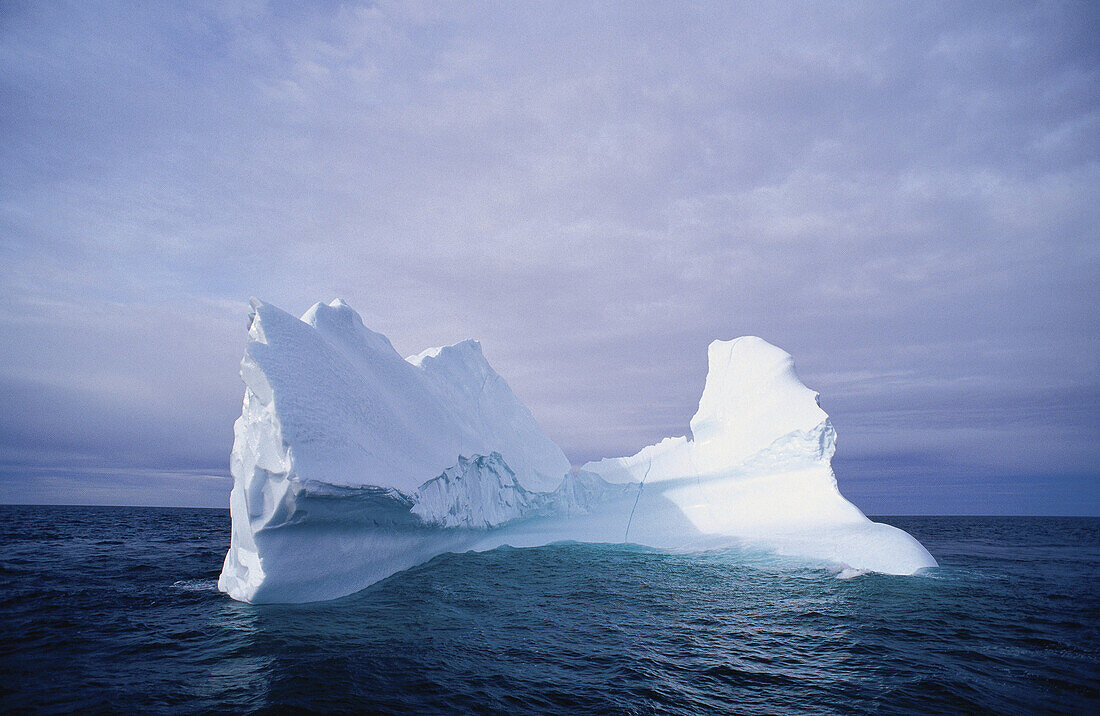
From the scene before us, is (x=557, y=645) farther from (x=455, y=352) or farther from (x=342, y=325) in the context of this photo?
(x=455, y=352)

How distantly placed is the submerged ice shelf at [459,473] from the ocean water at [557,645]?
3.09ft

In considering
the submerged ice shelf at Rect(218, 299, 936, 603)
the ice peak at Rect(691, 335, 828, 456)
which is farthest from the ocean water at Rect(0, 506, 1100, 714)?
the ice peak at Rect(691, 335, 828, 456)

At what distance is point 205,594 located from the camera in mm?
10172

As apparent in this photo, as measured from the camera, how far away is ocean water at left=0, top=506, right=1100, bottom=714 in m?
5.67

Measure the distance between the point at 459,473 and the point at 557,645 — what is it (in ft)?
21.0

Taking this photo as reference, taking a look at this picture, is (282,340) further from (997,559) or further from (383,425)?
(997,559)

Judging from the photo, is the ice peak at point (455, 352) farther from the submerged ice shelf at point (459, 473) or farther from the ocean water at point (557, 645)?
the ocean water at point (557, 645)

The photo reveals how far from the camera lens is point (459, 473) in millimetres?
13305

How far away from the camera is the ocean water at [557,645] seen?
5.67 m

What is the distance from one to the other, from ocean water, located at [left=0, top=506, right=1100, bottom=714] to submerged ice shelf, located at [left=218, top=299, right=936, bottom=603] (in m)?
0.94

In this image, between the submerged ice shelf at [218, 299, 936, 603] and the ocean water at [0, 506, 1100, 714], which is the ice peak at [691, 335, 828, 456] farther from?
the ocean water at [0, 506, 1100, 714]

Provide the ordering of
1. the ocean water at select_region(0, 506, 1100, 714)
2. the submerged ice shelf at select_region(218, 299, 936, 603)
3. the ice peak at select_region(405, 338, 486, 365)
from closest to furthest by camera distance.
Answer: the ocean water at select_region(0, 506, 1100, 714), the submerged ice shelf at select_region(218, 299, 936, 603), the ice peak at select_region(405, 338, 486, 365)

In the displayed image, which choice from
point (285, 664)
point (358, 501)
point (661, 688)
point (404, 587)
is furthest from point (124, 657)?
point (661, 688)

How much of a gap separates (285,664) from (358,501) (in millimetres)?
3031
